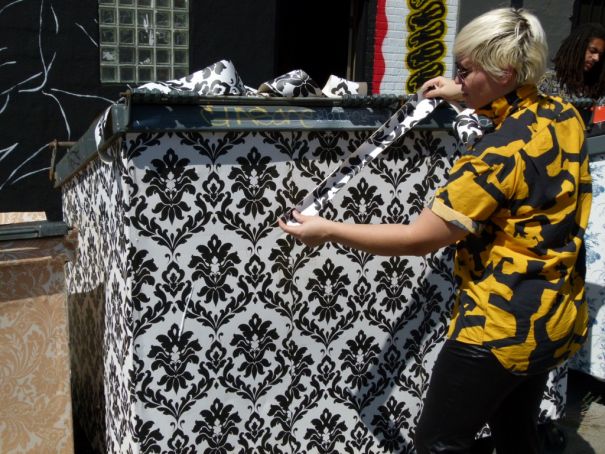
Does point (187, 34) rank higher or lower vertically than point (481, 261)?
higher

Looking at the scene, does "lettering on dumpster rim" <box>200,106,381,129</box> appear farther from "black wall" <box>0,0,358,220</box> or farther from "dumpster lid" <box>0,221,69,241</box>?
"black wall" <box>0,0,358,220</box>

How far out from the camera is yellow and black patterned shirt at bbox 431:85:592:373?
5.71 ft

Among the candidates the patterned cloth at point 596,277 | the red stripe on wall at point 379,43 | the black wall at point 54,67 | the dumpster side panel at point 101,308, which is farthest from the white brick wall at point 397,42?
the dumpster side panel at point 101,308

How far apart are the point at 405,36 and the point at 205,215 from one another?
220 inches

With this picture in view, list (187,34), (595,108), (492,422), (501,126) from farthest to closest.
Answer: (187,34) → (595,108) → (492,422) → (501,126)

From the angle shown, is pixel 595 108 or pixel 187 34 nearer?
pixel 595 108

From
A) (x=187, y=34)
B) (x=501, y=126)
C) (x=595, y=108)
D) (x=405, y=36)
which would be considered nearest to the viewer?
(x=501, y=126)

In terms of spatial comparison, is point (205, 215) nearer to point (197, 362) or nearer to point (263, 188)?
point (263, 188)

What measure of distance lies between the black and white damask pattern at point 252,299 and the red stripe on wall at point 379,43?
16.0ft

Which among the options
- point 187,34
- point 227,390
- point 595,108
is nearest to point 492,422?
point 227,390

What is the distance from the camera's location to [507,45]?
1.74 metres

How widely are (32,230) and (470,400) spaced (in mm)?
1381

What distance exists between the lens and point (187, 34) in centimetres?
607

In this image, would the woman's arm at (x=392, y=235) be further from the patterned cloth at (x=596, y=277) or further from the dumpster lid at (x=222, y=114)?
the patterned cloth at (x=596, y=277)
